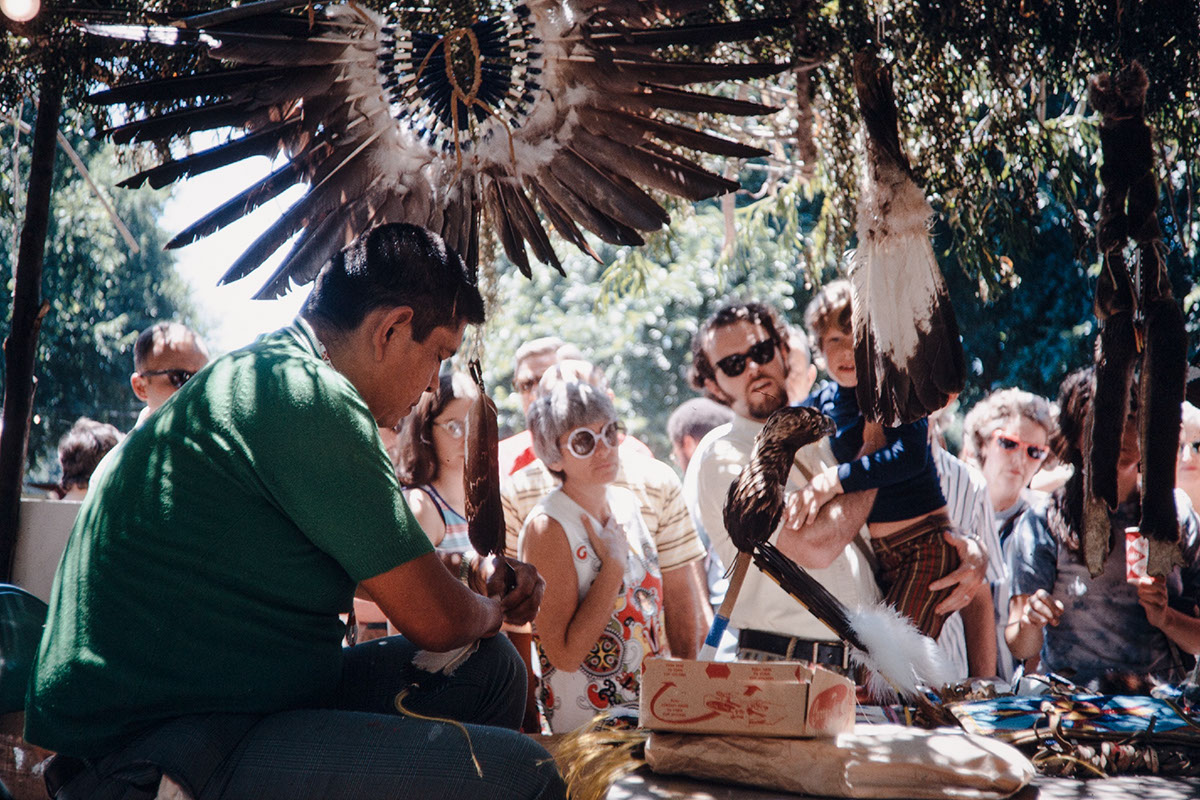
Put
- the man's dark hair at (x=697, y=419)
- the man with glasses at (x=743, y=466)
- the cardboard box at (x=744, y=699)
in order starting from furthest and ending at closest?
the man's dark hair at (x=697, y=419) → the man with glasses at (x=743, y=466) → the cardboard box at (x=744, y=699)

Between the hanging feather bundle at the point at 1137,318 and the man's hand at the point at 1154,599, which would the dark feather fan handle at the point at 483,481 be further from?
the man's hand at the point at 1154,599

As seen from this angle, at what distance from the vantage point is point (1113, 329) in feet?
7.70

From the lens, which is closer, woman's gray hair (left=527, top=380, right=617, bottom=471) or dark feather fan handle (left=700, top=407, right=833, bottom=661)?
dark feather fan handle (left=700, top=407, right=833, bottom=661)

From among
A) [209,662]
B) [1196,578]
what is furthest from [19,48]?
[1196,578]

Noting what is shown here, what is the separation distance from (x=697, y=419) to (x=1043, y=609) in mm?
2116

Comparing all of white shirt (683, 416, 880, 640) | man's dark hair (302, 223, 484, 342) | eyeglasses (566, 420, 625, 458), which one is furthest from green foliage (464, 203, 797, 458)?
man's dark hair (302, 223, 484, 342)

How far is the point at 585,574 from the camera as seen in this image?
2.93 metres

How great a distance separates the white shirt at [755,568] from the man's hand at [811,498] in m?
0.15

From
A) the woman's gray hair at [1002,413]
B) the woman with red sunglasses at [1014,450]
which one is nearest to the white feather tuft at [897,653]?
the woman with red sunglasses at [1014,450]

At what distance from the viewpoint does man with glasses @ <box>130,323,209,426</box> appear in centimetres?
344

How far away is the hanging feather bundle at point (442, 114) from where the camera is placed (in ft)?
7.88

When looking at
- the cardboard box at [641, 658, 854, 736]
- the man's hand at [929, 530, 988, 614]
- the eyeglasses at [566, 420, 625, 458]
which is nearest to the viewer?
the cardboard box at [641, 658, 854, 736]

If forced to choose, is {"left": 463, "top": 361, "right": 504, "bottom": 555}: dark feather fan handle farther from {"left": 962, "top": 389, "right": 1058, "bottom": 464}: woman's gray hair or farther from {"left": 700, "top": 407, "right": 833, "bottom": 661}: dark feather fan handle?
{"left": 962, "top": 389, "right": 1058, "bottom": 464}: woman's gray hair

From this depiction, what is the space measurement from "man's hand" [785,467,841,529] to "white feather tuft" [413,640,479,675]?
1.08 metres
